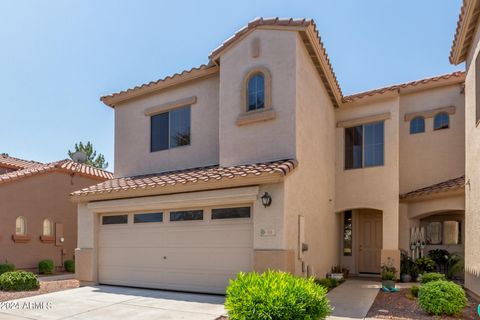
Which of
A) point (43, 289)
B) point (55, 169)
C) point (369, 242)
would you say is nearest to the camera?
point (43, 289)

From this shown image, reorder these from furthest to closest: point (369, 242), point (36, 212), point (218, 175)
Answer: point (36, 212), point (369, 242), point (218, 175)

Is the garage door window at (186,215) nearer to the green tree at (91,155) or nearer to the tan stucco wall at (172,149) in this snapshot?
the tan stucco wall at (172,149)

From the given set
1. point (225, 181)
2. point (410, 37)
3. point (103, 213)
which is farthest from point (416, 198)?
point (103, 213)

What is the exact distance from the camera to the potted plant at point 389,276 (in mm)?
10297

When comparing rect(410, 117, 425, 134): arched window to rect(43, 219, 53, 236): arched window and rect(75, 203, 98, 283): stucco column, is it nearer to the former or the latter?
rect(75, 203, 98, 283): stucco column

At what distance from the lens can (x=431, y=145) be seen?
13.4 metres

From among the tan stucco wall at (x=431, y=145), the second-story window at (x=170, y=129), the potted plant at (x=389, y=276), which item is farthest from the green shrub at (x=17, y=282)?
the tan stucco wall at (x=431, y=145)

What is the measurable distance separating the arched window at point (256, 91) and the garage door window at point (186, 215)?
11.2 feet

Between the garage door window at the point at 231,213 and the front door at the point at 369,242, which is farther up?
the garage door window at the point at 231,213

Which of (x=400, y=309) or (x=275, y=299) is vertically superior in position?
(x=275, y=299)

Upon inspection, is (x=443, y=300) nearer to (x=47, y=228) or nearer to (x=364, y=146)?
(x=364, y=146)

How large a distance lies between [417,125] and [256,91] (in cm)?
756

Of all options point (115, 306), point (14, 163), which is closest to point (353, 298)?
point (115, 306)

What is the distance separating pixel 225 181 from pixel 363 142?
7.02 metres
